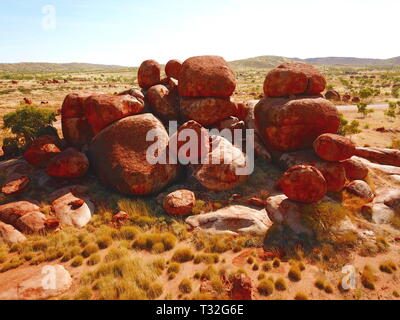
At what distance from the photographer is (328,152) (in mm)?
12273

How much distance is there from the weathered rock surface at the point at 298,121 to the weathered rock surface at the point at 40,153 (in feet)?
39.2

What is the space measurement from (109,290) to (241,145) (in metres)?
10.3

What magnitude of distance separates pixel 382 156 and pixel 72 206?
1822 centimetres

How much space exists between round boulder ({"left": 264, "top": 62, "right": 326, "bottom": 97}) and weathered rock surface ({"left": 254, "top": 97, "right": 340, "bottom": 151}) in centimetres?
62

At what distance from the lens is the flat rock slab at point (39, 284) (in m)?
7.41

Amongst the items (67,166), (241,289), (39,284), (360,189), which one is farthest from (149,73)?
(241,289)

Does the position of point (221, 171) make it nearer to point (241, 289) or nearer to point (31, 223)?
point (241, 289)

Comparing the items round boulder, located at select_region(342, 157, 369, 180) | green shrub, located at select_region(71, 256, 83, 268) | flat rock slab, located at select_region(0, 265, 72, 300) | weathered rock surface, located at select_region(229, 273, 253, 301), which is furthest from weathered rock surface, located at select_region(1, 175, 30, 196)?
round boulder, located at select_region(342, 157, 369, 180)

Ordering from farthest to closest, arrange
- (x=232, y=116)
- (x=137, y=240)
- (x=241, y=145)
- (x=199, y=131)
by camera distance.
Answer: (x=232, y=116)
(x=241, y=145)
(x=199, y=131)
(x=137, y=240)

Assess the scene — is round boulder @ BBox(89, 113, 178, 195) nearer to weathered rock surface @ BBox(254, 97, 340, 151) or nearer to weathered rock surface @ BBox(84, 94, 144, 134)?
weathered rock surface @ BBox(84, 94, 144, 134)

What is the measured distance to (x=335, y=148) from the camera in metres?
12.1

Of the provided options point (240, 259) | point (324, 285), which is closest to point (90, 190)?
point (240, 259)

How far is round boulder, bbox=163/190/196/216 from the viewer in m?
11.5
